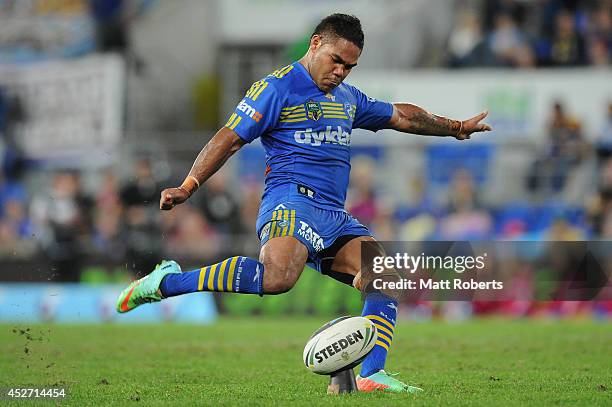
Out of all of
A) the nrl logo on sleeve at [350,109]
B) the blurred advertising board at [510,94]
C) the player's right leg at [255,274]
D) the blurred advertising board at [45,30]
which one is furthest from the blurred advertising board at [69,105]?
the player's right leg at [255,274]

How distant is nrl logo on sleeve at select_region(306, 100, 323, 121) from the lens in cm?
770

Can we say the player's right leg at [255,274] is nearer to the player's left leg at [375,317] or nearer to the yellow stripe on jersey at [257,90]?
the player's left leg at [375,317]

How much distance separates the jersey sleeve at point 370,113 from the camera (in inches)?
324

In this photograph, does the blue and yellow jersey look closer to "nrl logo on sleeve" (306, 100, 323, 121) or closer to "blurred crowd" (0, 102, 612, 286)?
"nrl logo on sleeve" (306, 100, 323, 121)

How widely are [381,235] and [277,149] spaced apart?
9905 mm

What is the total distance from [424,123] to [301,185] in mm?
1316

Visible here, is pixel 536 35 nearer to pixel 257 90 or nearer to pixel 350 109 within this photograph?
pixel 350 109

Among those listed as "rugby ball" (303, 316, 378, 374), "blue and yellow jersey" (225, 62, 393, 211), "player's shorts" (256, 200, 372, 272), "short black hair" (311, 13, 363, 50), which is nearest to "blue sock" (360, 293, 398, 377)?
"rugby ball" (303, 316, 378, 374)

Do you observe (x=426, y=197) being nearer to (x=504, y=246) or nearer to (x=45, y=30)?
(x=504, y=246)

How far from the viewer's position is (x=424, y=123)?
27.9ft

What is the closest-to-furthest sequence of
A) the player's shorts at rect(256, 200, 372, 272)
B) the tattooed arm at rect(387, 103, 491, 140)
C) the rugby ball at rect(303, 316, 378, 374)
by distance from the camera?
the rugby ball at rect(303, 316, 378, 374), the player's shorts at rect(256, 200, 372, 272), the tattooed arm at rect(387, 103, 491, 140)

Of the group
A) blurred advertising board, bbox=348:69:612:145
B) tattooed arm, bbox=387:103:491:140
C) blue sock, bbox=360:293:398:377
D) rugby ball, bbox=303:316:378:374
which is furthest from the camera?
blurred advertising board, bbox=348:69:612:145

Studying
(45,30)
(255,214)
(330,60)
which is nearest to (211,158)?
(330,60)

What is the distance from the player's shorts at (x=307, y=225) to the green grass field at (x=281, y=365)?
1051mm
